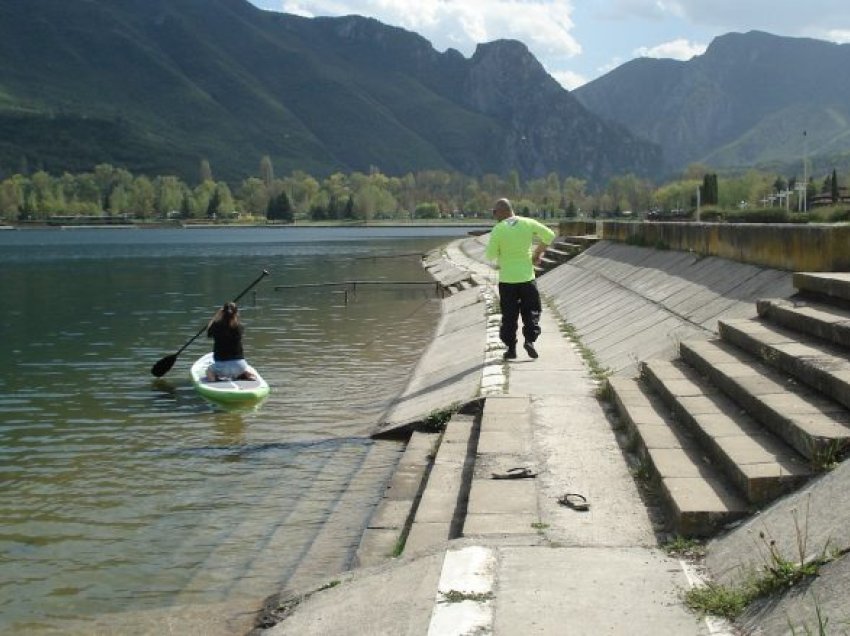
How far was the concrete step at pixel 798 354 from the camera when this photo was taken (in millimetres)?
7523

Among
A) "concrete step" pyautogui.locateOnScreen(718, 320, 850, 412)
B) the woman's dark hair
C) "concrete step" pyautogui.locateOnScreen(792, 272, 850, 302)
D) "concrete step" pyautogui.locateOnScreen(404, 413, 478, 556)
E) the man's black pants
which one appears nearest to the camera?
"concrete step" pyautogui.locateOnScreen(718, 320, 850, 412)

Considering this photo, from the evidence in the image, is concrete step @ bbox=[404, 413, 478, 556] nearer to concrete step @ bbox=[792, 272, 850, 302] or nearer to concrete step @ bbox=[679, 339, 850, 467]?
concrete step @ bbox=[679, 339, 850, 467]

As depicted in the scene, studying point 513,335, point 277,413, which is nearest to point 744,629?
point 513,335

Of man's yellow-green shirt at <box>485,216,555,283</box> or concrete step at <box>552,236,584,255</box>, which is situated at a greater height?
man's yellow-green shirt at <box>485,216,555,283</box>

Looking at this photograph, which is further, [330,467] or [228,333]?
[228,333]

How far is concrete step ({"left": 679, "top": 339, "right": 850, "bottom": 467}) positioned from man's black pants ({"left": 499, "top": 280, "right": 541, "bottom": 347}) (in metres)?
4.80

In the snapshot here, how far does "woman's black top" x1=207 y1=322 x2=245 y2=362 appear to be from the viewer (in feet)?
61.9

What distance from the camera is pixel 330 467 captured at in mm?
12523

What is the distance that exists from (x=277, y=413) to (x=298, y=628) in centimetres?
1031

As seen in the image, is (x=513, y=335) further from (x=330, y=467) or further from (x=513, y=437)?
(x=513, y=437)

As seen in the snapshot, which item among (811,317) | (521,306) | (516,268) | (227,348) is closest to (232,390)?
(227,348)

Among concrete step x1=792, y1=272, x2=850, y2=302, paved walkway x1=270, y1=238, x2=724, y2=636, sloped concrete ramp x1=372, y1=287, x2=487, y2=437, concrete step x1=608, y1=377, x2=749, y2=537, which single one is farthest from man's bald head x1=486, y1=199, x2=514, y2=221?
paved walkway x1=270, y1=238, x2=724, y2=636

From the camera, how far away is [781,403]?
7.77 m

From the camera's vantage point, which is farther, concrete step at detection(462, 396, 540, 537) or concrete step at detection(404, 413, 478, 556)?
concrete step at detection(404, 413, 478, 556)
